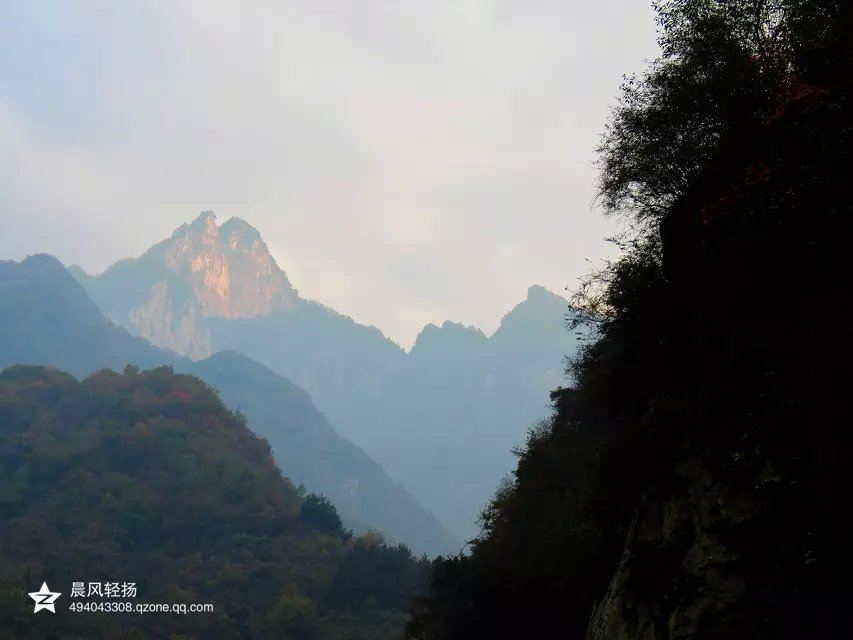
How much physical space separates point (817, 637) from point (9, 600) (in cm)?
7283

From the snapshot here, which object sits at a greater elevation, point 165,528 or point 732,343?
point 165,528

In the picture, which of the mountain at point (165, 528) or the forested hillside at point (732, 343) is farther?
Answer: the mountain at point (165, 528)

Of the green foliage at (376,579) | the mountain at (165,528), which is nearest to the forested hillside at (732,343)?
the mountain at (165,528)

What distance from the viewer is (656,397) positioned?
14.8 m
